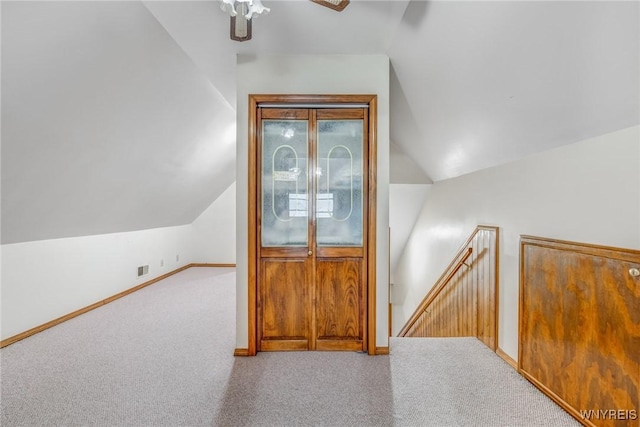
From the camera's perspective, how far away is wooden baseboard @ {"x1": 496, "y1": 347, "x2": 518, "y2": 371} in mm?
2394

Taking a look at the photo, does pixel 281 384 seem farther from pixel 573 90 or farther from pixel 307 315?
pixel 573 90

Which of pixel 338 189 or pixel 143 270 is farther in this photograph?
pixel 143 270

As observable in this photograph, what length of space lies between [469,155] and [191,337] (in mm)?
3192

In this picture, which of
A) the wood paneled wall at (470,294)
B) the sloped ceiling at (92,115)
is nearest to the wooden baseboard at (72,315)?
the sloped ceiling at (92,115)

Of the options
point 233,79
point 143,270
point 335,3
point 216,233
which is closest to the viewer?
point 335,3

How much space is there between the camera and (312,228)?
8.98 feet

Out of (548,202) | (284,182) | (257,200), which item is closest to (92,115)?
(257,200)

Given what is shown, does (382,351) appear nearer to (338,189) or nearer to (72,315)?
(338,189)

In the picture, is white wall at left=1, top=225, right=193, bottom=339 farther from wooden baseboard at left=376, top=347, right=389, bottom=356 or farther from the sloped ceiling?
wooden baseboard at left=376, top=347, right=389, bottom=356

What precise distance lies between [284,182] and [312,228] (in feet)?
1.54

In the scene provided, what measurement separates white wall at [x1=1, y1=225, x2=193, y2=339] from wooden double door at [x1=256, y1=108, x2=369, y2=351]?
7.54 ft

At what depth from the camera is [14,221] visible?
8.80 ft

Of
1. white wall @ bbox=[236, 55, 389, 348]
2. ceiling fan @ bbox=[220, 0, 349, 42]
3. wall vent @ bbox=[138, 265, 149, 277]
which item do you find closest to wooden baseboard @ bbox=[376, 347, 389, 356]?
white wall @ bbox=[236, 55, 389, 348]

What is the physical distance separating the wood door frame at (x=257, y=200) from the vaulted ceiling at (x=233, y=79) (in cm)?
40
